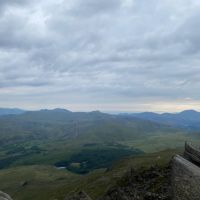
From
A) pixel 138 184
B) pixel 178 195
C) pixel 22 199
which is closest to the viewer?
pixel 178 195

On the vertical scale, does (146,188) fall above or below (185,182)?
below

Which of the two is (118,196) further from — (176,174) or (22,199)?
(22,199)

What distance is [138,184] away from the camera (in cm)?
5503

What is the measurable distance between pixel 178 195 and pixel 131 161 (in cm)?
15925

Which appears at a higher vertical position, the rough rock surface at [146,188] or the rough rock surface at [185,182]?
the rough rock surface at [185,182]

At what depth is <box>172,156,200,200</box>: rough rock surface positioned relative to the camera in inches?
918

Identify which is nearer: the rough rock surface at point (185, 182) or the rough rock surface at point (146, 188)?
the rough rock surface at point (185, 182)

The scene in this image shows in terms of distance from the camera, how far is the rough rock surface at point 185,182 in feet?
76.5

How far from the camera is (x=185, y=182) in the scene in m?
23.6

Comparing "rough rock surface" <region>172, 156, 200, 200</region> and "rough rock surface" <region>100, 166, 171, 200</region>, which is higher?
"rough rock surface" <region>172, 156, 200, 200</region>

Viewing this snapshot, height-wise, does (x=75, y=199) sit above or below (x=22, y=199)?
above

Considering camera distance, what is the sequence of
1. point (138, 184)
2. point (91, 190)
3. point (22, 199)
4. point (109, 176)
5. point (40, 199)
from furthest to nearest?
1. point (22, 199)
2. point (40, 199)
3. point (109, 176)
4. point (91, 190)
5. point (138, 184)

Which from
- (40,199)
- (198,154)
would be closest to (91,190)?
(40,199)

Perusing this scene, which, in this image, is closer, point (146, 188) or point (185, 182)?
point (185, 182)
